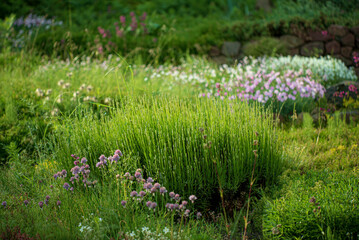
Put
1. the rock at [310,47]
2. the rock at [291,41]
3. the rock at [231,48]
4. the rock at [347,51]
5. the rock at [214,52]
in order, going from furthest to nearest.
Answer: the rock at [214,52], the rock at [231,48], the rock at [291,41], the rock at [310,47], the rock at [347,51]

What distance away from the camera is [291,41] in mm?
9992

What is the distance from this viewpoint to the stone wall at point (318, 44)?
31.0 ft

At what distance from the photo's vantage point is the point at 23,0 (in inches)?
499

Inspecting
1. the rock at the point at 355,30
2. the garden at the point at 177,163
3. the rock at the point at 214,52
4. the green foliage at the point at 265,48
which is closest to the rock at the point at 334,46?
the rock at the point at 355,30

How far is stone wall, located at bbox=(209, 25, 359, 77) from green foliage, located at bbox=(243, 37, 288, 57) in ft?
1.23

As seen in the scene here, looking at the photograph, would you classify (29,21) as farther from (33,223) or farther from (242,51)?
(33,223)

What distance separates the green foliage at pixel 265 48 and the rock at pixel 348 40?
1.57m

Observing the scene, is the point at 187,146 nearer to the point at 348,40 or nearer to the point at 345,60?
the point at 345,60

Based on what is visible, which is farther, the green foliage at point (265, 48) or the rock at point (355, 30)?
the green foliage at point (265, 48)

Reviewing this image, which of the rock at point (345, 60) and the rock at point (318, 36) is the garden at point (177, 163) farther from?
the rock at point (318, 36)

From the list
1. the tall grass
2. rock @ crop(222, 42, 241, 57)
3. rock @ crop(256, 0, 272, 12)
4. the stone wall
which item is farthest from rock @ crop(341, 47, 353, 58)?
the tall grass

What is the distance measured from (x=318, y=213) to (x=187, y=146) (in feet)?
4.25

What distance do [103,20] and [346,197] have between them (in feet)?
36.7

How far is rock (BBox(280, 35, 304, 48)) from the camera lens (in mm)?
9930
